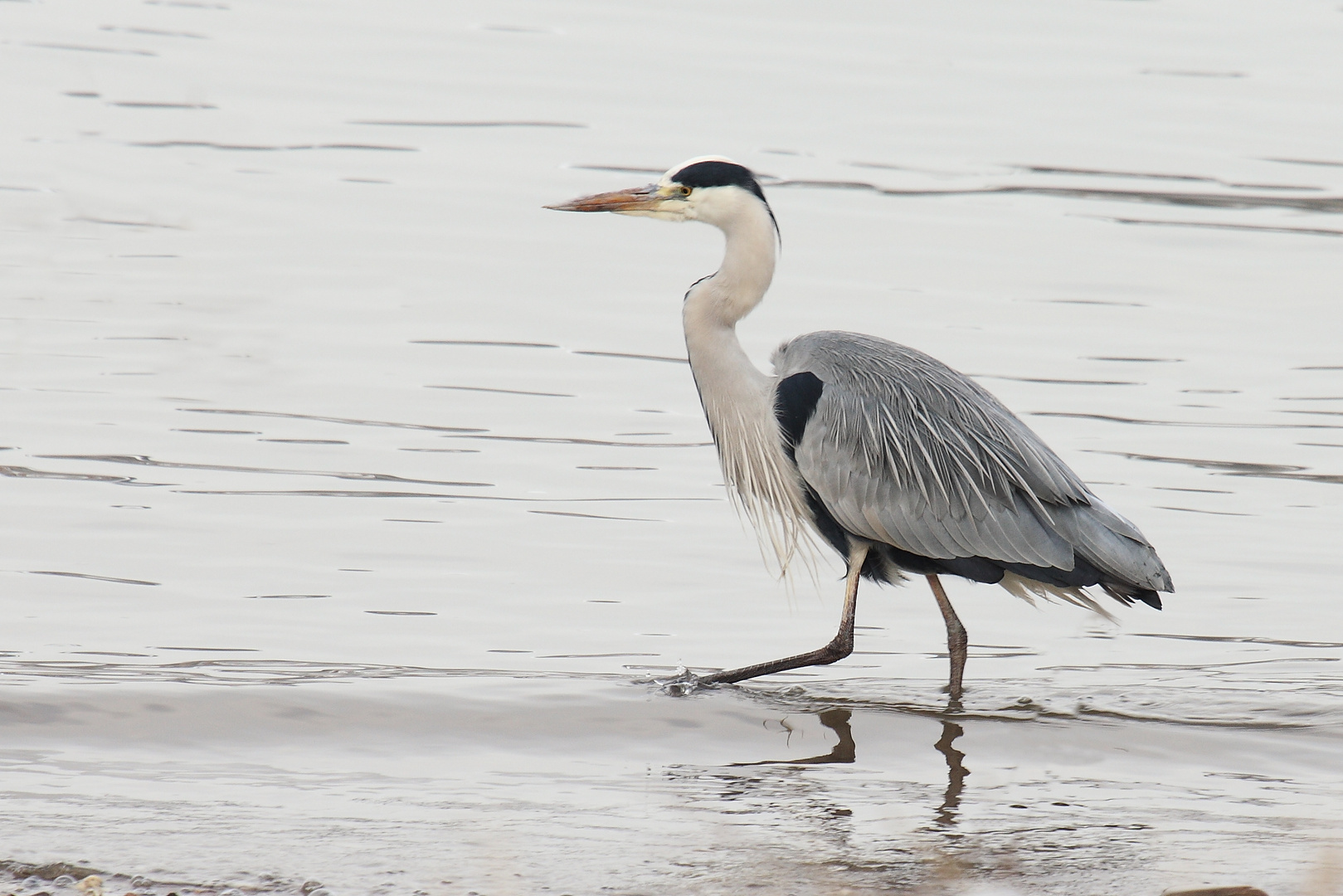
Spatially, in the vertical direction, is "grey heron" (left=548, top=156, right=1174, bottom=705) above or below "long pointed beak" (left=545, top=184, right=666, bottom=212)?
below

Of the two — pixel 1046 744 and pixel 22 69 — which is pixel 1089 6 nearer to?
pixel 22 69

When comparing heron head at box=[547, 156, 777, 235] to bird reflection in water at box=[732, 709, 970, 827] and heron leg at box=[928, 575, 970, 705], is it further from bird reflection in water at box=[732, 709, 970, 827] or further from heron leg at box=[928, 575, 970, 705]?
bird reflection in water at box=[732, 709, 970, 827]

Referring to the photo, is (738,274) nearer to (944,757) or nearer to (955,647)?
(955,647)

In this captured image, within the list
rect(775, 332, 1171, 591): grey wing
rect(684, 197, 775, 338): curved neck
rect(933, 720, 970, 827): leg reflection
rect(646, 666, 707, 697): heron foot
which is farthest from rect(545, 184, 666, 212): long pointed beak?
rect(933, 720, 970, 827): leg reflection

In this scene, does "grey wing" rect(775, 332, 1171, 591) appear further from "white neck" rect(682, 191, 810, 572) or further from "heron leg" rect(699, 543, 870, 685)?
"heron leg" rect(699, 543, 870, 685)

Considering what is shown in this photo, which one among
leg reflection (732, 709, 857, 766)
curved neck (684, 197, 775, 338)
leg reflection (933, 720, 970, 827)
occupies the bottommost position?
leg reflection (732, 709, 857, 766)

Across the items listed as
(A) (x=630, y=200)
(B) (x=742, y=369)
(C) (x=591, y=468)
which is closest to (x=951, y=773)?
(B) (x=742, y=369)

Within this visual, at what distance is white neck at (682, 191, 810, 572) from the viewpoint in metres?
7.26

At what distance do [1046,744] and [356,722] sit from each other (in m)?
2.23

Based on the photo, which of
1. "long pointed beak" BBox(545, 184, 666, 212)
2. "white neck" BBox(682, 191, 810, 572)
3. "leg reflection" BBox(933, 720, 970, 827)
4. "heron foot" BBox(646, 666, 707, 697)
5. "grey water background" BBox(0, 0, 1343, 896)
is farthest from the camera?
"long pointed beak" BBox(545, 184, 666, 212)

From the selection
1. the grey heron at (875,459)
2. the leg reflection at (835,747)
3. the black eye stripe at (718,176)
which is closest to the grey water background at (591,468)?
the leg reflection at (835,747)

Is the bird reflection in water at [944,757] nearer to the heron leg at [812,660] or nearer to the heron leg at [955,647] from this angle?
the heron leg at [812,660]

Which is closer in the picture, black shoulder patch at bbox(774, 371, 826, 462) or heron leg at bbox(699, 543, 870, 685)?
heron leg at bbox(699, 543, 870, 685)

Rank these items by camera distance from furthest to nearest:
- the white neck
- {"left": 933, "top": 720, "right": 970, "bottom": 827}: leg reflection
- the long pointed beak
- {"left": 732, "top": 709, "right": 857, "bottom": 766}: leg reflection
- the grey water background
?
the long pointed beak, the white neck, {"left": 732, "top": 709, "right": 857, "bottom": 766}: leg reflection, {"left": 933, "top": 720, "right": 970, "bottom": 827}: leg reflection, the grey water background
